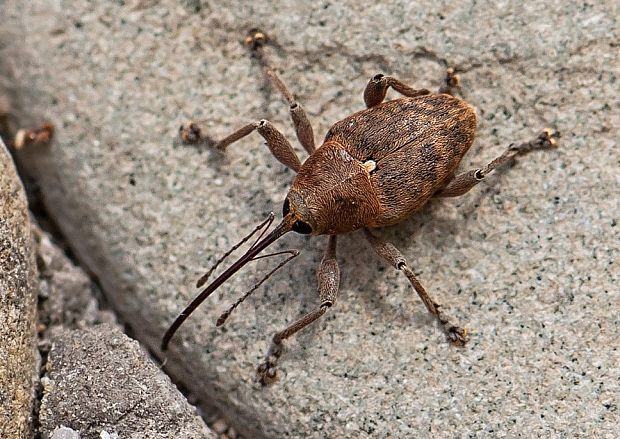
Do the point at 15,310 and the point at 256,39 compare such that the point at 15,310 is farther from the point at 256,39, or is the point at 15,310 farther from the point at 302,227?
the point at 256,39

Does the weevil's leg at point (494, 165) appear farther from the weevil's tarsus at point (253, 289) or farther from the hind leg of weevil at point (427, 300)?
the weevil's tarsus at point (253, 289)

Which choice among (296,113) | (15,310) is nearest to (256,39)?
(296,113)

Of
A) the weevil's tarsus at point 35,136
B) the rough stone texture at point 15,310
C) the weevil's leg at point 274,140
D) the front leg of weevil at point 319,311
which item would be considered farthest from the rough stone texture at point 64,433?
the weevil's tarsus at point 35,136

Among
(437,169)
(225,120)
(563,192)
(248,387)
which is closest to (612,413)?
(563,192)

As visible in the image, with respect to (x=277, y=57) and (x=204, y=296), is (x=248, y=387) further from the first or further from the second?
(x=277, y=57)

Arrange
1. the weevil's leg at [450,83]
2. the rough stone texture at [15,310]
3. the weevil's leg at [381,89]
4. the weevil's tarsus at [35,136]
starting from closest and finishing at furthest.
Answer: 1. the rough stone texture at [15,310]
2. the weevil's leg at [381,89]
3. the weevil's leg at [450,83]
4. the weevil's tarsus at [35,136]

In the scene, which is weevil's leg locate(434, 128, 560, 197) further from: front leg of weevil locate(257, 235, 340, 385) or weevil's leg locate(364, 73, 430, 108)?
front leg of weevil locate(257, 235, 340, 385)

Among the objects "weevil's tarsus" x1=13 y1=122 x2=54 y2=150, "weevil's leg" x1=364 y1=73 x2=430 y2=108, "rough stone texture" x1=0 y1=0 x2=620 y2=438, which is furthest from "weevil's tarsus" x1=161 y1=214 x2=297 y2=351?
"weevil's tarsus" x1=13 y1=122 x2=54 y2=150
